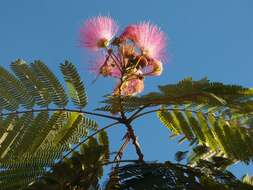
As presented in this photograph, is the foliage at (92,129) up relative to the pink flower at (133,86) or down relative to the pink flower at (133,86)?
down

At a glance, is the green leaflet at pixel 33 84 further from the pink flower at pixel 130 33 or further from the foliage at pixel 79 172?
the pink flower at pixel 130 33

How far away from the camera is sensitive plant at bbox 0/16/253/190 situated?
10.9ft

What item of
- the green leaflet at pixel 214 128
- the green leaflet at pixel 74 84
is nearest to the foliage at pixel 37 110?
the green leaflet at pixel 74 84

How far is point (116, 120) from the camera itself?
362 centimetres

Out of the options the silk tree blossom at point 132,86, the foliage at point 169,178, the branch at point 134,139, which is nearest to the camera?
the foliage at point 169,178

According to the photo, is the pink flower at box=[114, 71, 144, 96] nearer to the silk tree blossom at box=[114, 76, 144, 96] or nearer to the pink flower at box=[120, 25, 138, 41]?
the silk tree blossom at box=[114, 76, 144, 96]

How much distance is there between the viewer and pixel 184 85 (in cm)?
336

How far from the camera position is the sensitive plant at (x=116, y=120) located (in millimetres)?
3312

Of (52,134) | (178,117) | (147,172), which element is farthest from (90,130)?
(147,172)

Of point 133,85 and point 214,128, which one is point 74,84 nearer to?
point 133,85

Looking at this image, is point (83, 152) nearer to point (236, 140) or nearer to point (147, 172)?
point (147, 172)

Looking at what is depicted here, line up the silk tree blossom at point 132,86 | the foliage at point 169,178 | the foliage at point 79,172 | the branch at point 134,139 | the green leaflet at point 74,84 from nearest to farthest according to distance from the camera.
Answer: the foliage at point 169,178 → the foliage at point 79,172 → the branch at point 134,139 → the green leaflet at point 74,84 → the silk tree blossom at point 132,86

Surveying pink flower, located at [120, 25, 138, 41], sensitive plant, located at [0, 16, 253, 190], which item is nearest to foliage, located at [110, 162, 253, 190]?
sensitive plant, located at [0, 16, 253, 190]

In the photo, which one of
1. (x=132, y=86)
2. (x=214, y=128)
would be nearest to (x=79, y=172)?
(x=132, y=86)
